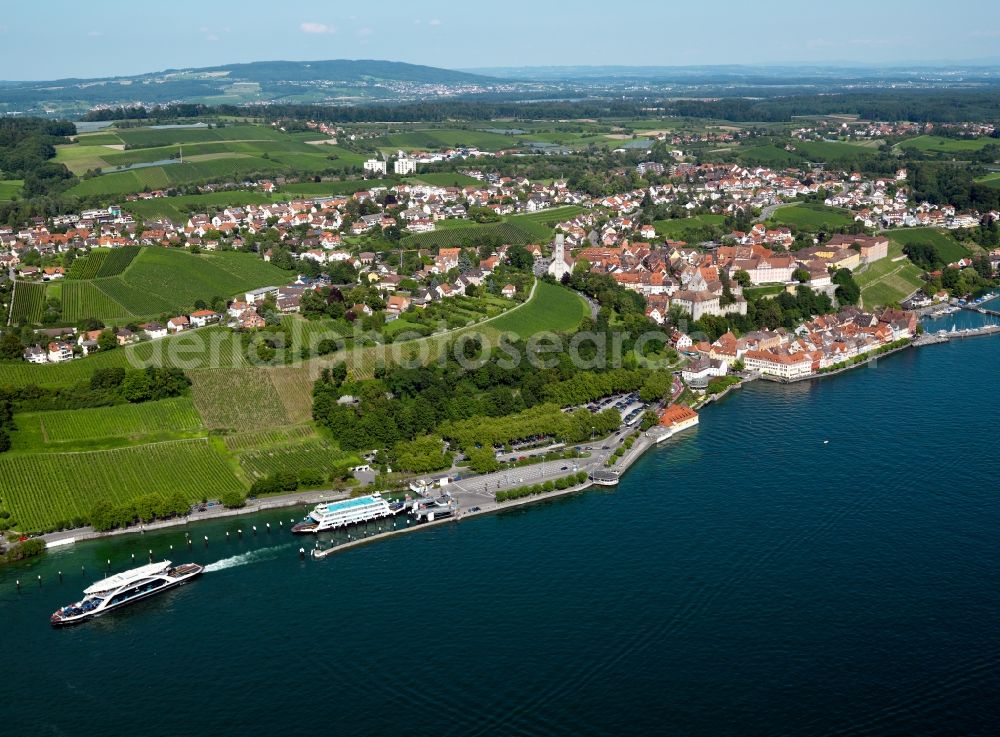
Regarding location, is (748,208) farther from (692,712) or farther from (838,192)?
(692,712)

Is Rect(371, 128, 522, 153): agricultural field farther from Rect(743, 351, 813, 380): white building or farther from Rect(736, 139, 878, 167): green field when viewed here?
Rect(743, 351, 813, 380): white building

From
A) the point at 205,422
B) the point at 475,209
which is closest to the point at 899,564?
the point at 205,422

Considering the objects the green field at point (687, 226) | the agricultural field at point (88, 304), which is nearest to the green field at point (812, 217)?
the green field at point (687, 226)

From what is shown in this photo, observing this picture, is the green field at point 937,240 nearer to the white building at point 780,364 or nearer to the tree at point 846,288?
the tree at point 846,288

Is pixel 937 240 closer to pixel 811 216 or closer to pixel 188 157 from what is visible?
pixel 811 216

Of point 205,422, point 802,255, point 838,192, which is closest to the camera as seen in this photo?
point 205,422

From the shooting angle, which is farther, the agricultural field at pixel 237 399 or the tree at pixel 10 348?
the tree at pixel 10 348

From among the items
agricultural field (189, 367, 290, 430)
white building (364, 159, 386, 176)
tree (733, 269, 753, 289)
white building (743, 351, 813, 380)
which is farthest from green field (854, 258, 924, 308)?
white building (364, 159, 386, 176)
